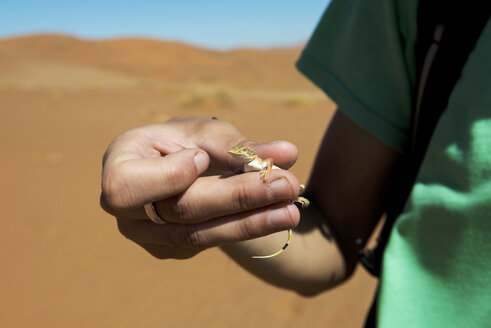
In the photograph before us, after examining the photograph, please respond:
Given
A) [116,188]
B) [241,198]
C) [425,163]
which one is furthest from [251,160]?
[425,163]

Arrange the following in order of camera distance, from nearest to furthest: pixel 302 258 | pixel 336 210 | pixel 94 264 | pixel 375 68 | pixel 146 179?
pixel 146 179 < pixel 375 68 < pixel 302 258 < pixel 336 210 < pixel 94 264

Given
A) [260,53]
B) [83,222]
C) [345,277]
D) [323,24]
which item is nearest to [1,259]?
[83,222]

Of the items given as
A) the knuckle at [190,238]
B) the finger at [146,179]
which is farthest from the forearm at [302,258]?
the finger at [146,179]

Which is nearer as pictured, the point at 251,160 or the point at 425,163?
the point at 251,160

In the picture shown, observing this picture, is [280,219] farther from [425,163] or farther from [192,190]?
[425,163]

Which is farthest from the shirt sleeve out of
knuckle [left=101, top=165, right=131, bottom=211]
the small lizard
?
knuckle [left=101, top=165, right=131, bottom=211]

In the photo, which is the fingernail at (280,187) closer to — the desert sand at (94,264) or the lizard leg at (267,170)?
the lizard leg at (267,170)

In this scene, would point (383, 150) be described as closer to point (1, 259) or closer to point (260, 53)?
point (1, 259)
